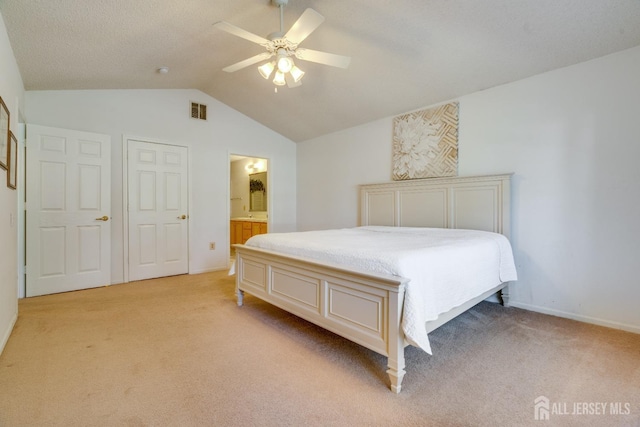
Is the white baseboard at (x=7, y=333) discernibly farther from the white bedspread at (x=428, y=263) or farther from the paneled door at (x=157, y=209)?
the white bedspread at (x=428, y=263)

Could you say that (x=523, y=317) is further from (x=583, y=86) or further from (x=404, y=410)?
(x=583, y=86)

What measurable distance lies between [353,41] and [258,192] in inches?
176

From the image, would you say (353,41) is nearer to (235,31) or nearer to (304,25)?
(304,25)

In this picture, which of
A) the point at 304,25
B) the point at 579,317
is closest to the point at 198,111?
the point at 304,25

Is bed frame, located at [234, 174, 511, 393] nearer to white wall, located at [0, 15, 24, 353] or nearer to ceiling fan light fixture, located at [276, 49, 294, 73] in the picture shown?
ceiling fan light fixture, located at [276, 49, 294, 73]

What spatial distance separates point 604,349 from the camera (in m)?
2.15

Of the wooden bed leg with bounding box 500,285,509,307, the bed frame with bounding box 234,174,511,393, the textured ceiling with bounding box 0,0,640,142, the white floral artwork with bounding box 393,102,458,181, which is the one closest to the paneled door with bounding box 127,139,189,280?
the textured ceiling with bounding box 0,0,640,142

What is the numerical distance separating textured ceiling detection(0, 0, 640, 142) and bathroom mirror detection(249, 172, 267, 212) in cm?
298

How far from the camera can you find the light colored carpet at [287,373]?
1.47m

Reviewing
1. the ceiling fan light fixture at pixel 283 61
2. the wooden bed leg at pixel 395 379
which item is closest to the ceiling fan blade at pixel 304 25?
the ceiling fan light fixture at pixel 283 61

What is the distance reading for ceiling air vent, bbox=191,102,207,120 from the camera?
4555mm

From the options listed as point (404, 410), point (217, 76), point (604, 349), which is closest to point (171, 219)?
point (217, 76)

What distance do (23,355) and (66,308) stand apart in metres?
1.07

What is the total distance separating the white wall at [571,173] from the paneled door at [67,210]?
4.45 metres
